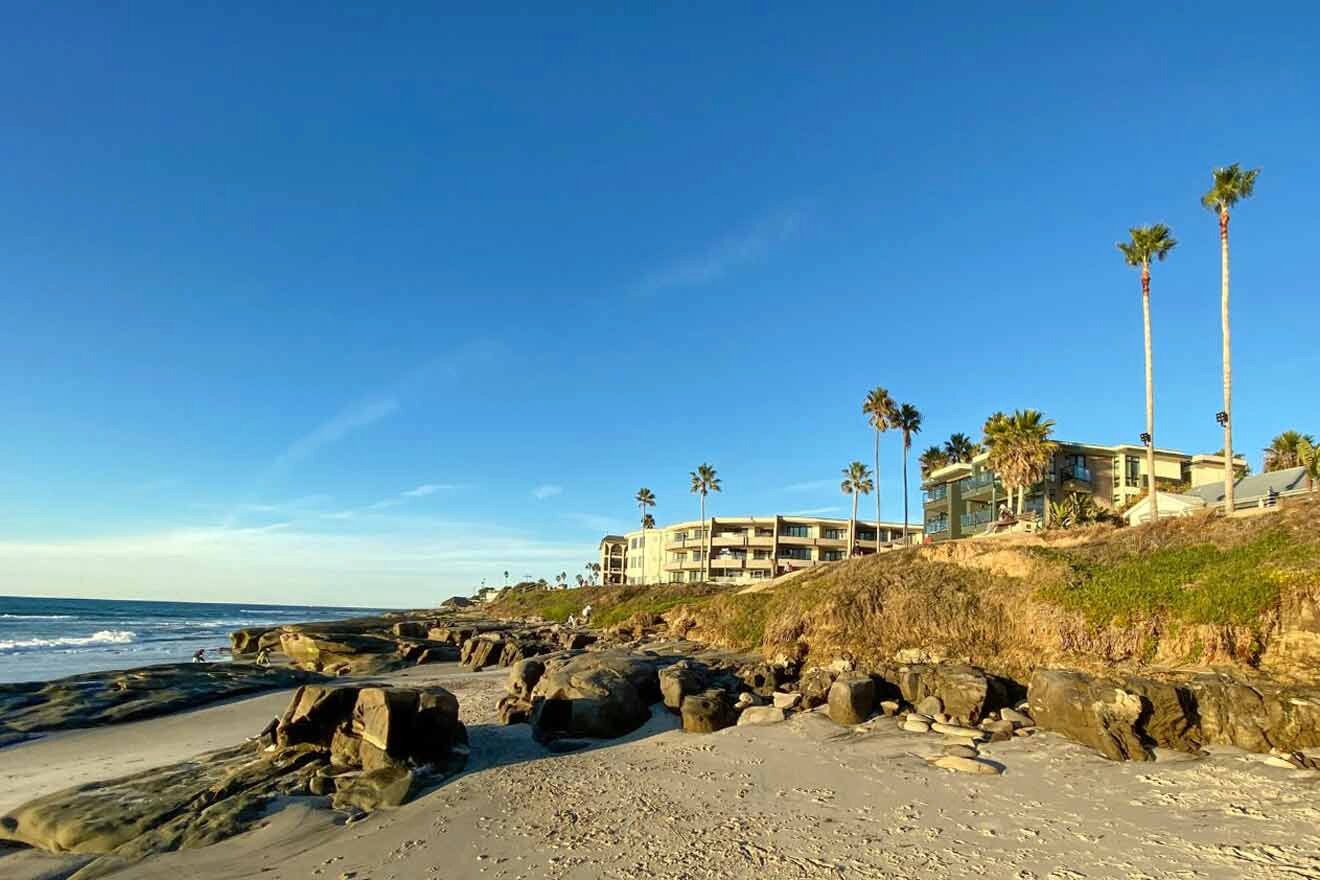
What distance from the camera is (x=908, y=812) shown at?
37.9 feet

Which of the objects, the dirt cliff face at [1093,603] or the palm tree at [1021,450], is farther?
the palm tree at [1021,450]

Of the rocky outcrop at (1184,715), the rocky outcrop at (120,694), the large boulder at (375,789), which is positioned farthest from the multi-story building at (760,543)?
the large boulder at (375,789)

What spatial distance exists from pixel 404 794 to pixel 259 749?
5.97 meters

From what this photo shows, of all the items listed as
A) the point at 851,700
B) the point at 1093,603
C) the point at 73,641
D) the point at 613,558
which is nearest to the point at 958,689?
the point at 851,700

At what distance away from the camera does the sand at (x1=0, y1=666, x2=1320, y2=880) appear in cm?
977

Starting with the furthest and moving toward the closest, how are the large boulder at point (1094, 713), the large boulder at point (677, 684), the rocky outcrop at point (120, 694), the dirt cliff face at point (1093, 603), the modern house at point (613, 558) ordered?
the modern house at point (613, 558), the rocky outcrop at point (120, 694), the large boulder at point (677, 684), the dirt cliff face at point (1093, 603), the large boulder at point (1094, 713)

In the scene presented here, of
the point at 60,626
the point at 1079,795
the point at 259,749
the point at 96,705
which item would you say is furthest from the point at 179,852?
the point at 60,626

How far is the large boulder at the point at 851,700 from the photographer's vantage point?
57.0ft

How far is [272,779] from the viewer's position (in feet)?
46.9

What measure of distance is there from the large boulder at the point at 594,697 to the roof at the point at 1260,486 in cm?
3549

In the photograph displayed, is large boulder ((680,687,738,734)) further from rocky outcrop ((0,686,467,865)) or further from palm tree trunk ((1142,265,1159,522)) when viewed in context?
palm tree trunk ((1142,265,1159,522))

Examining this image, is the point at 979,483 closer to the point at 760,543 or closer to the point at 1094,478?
the point at 1094,478

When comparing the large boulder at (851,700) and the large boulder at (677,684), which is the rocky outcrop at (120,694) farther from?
the large boulder at (851,700)

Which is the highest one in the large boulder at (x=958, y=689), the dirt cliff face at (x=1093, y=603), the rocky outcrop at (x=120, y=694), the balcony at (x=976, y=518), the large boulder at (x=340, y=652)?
the balcony at (x=976, y=518)
